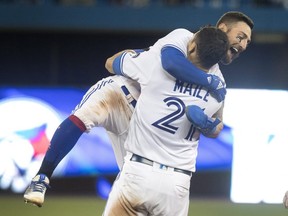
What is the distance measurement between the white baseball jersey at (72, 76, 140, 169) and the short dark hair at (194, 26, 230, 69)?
57 cm

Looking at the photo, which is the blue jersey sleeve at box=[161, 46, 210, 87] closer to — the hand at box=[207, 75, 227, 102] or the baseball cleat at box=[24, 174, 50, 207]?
the hand at box=[207, 75, 227, 102]

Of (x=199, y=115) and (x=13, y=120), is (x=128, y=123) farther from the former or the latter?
(x=13, y=120)

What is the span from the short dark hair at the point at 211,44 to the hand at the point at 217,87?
121 mm

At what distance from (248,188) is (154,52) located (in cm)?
554

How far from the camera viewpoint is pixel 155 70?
4.78 metres

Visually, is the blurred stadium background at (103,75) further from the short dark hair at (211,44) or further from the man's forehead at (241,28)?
the short dark hair at (211,44)

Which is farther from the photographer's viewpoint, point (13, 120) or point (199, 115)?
point (13, 120)

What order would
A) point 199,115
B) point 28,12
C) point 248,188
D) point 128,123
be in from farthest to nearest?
point 28,12
point 248,188
point 128,123
point 199,115

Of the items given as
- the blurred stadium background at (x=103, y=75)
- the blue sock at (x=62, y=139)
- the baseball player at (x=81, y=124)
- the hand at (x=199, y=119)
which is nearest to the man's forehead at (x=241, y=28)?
the baseball player at (x=81, y=124)

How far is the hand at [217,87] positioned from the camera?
4.72 metres

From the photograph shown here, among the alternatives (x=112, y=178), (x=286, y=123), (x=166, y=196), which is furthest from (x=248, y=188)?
(x=166, y=196)

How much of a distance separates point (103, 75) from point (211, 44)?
9.33m

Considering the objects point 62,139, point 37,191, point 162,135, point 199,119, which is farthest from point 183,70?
point 37,191

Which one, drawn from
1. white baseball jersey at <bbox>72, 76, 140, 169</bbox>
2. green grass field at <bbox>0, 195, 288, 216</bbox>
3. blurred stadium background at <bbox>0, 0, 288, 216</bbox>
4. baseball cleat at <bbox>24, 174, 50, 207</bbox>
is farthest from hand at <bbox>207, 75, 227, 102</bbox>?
blurred stadium background at <bbox>0, 0, 288, 216</bbox>
